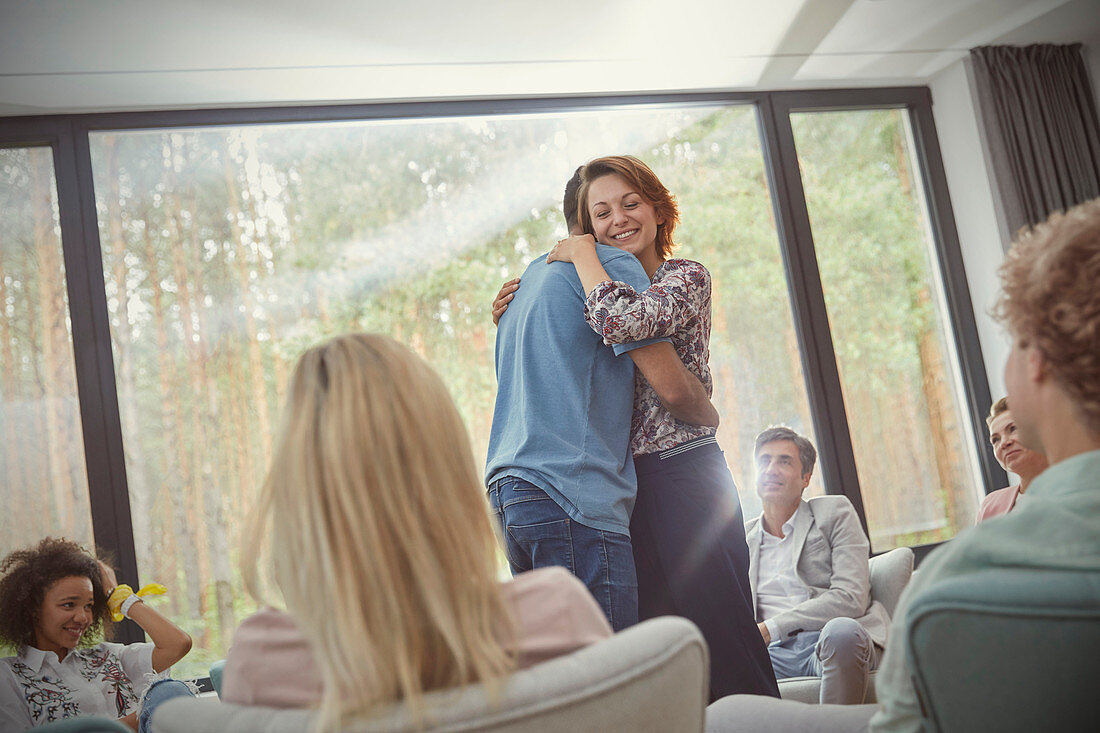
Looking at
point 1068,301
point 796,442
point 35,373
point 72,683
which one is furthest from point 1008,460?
point 35,373

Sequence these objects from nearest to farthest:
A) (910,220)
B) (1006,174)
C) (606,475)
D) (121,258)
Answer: (606,475)
(121,258)
(1006,174)
(910,220)

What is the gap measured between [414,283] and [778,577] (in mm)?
1814

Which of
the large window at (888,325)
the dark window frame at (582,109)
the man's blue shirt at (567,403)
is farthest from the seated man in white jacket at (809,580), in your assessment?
the man's blue shirt at (567,403)

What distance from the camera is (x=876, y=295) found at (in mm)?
4246

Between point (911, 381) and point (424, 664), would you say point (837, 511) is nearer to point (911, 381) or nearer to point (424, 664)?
point (911, 381)

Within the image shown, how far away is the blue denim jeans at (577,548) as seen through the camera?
5.38 ft

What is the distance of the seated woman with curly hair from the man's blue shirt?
152cm

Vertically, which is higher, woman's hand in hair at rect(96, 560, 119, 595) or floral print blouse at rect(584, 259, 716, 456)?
floral print blouse at rect(584, 259, 716, 456)

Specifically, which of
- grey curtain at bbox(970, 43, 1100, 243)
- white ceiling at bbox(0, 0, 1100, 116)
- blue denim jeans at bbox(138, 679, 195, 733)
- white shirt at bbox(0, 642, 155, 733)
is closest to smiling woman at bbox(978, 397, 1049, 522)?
grey curtain at bbox(970, 43, 1100, 243)

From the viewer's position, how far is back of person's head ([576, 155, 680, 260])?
2.07 m

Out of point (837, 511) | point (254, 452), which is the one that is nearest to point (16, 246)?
point (254, 452)

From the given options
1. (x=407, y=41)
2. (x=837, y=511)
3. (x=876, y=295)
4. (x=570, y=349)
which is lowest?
(x=837, y=511)

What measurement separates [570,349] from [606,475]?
26 centimetres

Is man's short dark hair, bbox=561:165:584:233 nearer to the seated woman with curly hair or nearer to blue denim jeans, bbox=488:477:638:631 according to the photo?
blue denim jeans, bbox=488:477:638:631
